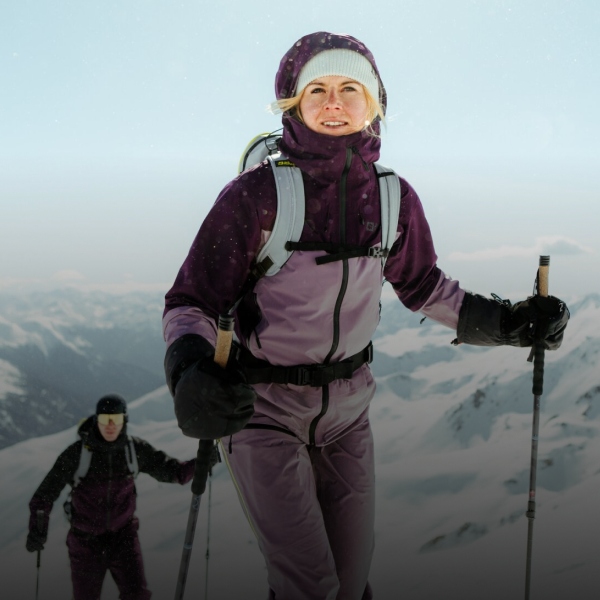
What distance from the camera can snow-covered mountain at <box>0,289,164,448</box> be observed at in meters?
30.2

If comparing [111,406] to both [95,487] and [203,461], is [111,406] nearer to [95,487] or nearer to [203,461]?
[95,487]

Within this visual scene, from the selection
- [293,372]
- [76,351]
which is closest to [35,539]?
[293,372]

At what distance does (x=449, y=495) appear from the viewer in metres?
12.7

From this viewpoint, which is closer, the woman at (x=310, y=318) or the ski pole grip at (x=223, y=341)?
the ski pole grip at (x=223, y=341)

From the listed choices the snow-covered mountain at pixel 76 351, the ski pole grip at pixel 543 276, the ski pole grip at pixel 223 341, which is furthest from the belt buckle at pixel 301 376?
the snow-covered mountain at pixel 76 351

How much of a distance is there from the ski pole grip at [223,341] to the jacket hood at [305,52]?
1190 mm

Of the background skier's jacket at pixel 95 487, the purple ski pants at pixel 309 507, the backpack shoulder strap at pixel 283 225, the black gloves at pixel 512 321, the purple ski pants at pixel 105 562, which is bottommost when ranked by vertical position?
the purple ski pants at pixel 105 562

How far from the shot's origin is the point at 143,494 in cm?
1502

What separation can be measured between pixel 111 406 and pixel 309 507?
374 centimetres

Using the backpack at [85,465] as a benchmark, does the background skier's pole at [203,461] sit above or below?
above

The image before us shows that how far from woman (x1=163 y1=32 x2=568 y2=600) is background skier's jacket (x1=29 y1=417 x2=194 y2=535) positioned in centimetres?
332

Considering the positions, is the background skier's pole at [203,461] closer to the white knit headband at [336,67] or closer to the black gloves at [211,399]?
the black gloves at [211,399]

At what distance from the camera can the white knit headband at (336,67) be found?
2.63 meters

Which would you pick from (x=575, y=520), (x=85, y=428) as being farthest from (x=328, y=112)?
(x=575, y=520)
